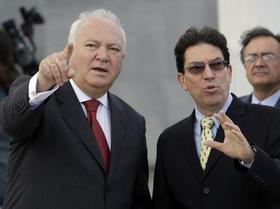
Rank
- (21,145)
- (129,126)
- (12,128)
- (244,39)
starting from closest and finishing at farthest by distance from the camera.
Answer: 1. (12,128)
2. (21,145)
3. (129,126)
4. (244,39)

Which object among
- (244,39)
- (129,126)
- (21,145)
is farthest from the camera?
(244,39)

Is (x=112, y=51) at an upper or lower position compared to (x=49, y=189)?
upper

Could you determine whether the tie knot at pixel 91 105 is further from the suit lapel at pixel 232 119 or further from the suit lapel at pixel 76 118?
the suit lapel at pixel 232 119

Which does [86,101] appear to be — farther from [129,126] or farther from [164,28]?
[164,28]

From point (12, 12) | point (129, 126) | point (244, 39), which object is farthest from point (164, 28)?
point (129, 126)

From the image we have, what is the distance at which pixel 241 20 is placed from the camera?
695cm

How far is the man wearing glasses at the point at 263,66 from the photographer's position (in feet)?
16.2

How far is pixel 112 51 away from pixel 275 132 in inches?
35.8

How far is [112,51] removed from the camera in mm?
3416

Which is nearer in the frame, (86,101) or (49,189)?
(49,189)

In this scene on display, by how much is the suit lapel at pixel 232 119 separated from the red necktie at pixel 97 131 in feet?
1.63

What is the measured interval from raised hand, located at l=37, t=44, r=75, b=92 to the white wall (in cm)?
403

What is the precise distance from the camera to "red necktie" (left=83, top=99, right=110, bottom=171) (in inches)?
131

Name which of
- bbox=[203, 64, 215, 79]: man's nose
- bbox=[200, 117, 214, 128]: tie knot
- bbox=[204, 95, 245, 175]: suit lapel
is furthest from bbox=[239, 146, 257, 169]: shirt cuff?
bbox=[203, 64, 215, 79]: man's nose
